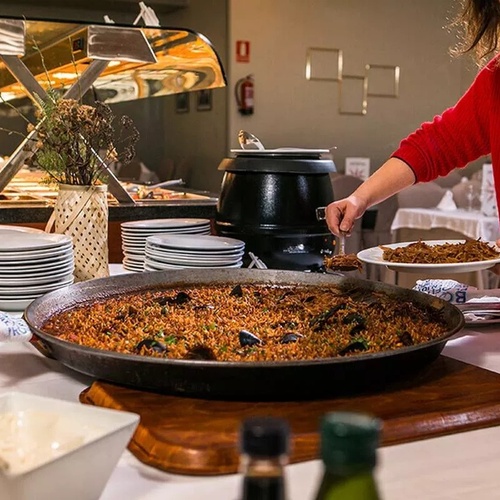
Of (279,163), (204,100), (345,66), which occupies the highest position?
(345,66)

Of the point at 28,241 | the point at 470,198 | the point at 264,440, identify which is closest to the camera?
the point at 264,440

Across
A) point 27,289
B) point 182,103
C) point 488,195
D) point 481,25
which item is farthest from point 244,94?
point 27,289

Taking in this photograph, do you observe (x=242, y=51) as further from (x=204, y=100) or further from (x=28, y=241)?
(x=28, y=241)

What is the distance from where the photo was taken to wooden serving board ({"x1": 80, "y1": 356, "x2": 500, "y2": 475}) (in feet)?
2.92

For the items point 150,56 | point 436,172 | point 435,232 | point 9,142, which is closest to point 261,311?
point 436,172

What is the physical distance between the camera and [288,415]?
1001 millimetres

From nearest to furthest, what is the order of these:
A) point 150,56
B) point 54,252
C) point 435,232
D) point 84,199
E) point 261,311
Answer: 1. point 261,311
2. point 54,252
3. point 84,199
4. point 150,56
5. point 435,232

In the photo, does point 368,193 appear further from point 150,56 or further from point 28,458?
point 28,458

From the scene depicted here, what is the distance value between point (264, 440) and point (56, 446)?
0.42m

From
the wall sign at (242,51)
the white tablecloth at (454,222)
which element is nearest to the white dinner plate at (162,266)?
the white tablecloth at (454,222)

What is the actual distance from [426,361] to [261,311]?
42 centimetres

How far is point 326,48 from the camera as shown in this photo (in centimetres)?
801

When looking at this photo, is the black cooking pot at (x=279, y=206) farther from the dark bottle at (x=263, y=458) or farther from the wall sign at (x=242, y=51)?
the wall sign at (x=242, y=51)

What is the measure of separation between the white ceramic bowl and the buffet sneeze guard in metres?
1.24
